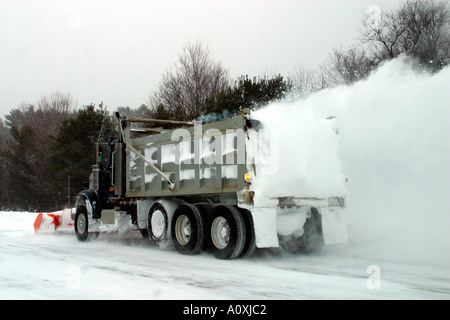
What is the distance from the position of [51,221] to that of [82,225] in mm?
2854

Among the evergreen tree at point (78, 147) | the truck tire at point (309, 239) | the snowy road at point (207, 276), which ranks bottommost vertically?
the snowy road at point (207, 276)

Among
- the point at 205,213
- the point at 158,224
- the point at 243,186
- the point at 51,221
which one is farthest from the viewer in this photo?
the point at 51,221

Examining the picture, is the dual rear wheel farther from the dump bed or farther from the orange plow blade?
the orange plow blade

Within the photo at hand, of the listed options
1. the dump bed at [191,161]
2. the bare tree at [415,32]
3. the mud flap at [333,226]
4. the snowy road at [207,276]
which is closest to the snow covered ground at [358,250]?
the snowy road at [207,276]

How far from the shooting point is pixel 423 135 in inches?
352

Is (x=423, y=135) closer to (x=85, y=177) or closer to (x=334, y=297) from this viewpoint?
(x=334, y=297)

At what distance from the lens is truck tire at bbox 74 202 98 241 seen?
12203 mm

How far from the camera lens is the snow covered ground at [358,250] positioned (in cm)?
585

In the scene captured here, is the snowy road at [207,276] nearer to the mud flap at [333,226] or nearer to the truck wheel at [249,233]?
the truck wheel at [249,233]

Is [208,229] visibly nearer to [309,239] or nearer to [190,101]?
[309,239]

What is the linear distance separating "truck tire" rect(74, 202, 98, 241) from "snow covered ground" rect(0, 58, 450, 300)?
441 millimetres

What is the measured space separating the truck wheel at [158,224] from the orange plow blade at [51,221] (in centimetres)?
515

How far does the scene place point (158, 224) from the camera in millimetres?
10227

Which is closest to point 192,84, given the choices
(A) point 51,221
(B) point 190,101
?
(B) point 190,101
